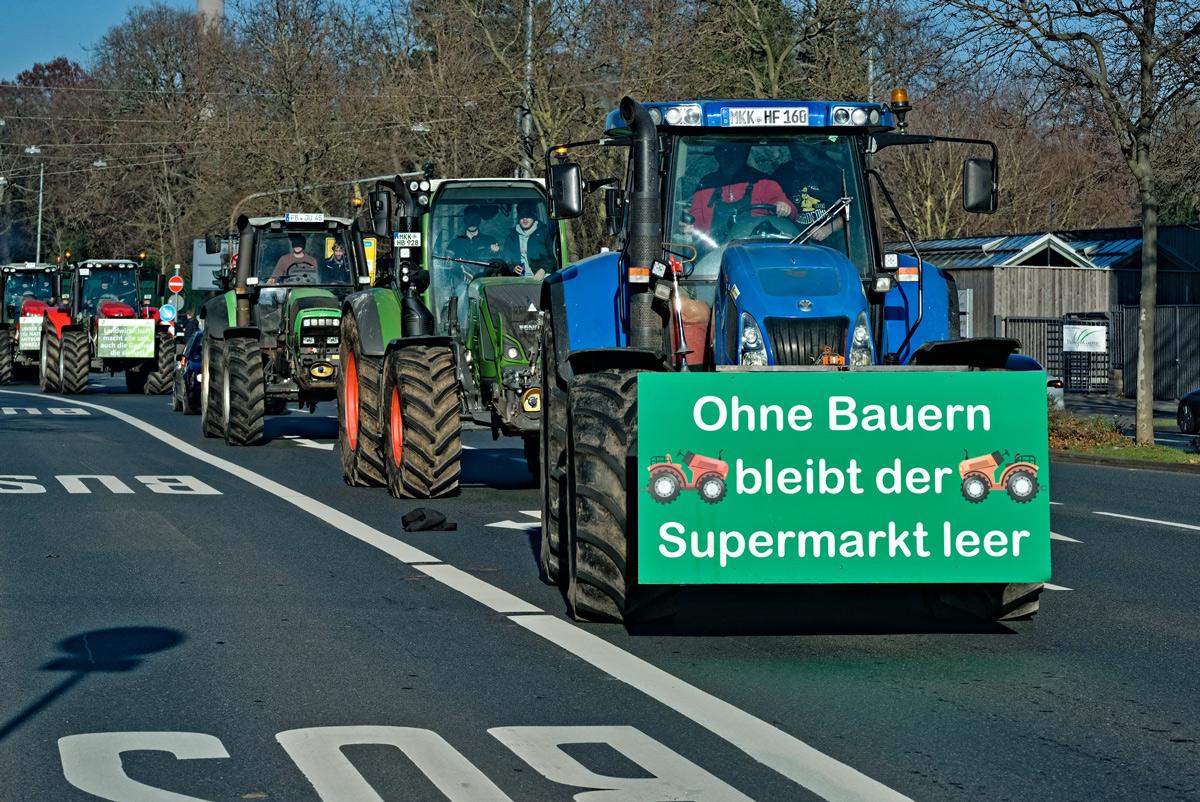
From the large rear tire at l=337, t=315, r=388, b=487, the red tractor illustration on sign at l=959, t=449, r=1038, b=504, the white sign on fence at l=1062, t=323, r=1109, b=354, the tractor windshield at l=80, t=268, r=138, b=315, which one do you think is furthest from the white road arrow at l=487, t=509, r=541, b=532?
the tractor windshield at l=80, t=268, r=138, b=315

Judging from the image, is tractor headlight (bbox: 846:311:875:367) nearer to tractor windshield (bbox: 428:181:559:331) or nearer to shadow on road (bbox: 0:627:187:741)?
shadow on road (bbox: 0:627:187:741)

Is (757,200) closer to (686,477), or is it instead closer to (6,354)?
(686,477)

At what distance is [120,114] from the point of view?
8631 centimetres

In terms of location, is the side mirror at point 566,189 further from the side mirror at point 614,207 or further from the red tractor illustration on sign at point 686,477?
the red tractor illustration on sign at point 686,477

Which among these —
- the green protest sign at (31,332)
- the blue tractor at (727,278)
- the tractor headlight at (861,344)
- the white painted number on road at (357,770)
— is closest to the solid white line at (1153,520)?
the blue tractor at (727,278)

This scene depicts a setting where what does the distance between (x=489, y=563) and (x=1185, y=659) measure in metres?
4.91

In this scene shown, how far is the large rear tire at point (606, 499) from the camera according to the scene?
30.4ft

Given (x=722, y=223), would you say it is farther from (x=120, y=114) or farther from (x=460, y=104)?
(x=120, y=114)

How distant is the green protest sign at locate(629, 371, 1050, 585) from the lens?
29.3 feet

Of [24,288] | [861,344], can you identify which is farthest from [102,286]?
[861,344]

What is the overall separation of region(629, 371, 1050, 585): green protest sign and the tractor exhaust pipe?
2241 mm

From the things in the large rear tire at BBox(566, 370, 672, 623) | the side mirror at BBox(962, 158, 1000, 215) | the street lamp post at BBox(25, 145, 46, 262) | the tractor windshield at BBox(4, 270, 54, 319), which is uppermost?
the street lamp post at BBox(25, 145, 46, 262)

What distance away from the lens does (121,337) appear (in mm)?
40906

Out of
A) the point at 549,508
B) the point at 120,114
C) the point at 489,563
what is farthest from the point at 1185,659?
the point at 120,114
